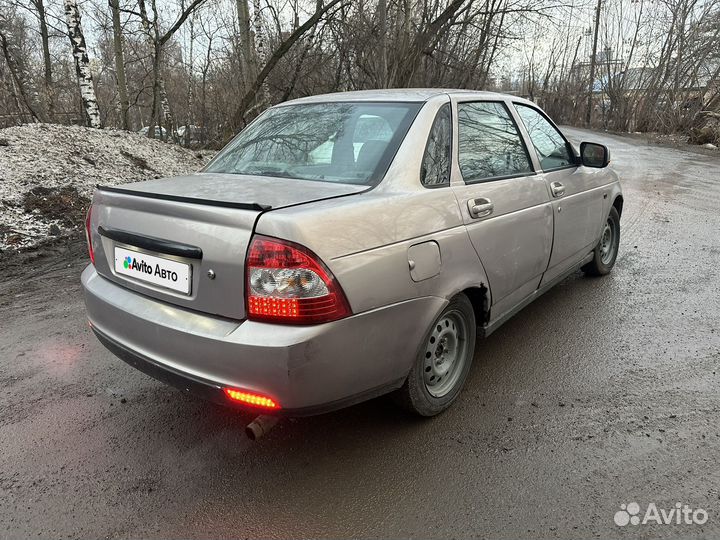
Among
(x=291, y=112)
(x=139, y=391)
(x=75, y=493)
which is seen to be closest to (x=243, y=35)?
(x=291, y=112)

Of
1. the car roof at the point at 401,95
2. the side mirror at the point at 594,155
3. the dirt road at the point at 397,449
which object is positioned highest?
the car roof at the point at 401,95

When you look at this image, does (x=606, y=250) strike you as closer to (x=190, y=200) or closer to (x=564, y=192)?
(x=564, y=192)

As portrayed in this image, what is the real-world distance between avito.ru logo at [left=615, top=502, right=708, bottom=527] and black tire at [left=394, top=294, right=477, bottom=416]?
0.95 meters

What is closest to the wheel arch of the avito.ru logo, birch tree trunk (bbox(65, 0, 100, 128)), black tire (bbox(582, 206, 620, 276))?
the avito.ru logo

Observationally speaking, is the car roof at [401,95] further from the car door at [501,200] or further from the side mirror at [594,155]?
the side mirror at [594,155]

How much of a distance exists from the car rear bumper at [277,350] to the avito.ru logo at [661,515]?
41.2 inches

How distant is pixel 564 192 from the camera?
3.67m

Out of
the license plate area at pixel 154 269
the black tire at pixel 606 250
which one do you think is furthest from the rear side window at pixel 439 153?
the black tire at pixel 606 250

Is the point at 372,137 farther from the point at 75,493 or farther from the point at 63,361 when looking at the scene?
the point at 63,361

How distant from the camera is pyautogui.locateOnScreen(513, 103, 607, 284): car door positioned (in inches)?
142

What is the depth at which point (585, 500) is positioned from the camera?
83.8 inches

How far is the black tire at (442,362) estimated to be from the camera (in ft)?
8.18

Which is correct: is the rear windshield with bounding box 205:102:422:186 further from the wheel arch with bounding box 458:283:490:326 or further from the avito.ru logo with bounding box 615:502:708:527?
the avito.ru logo with bounding box 615:502:708:527

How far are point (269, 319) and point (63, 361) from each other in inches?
85.0
